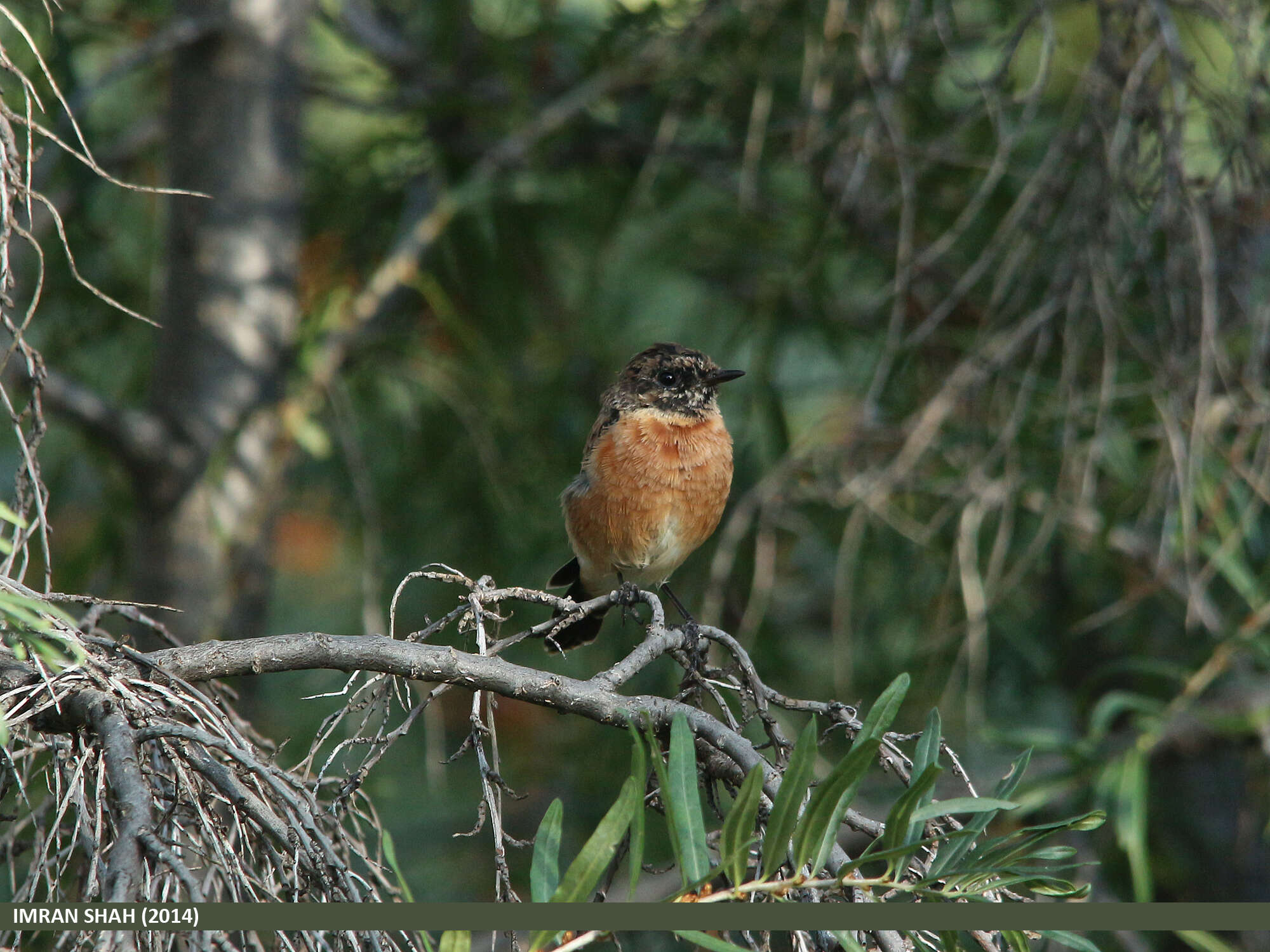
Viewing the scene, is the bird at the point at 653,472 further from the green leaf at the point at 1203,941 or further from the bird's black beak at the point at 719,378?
the green leaf at the point at 1203,941

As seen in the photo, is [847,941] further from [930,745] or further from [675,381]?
[675,381]

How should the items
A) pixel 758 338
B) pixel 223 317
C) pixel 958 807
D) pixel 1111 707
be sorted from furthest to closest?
pixel 758 338 → pixel 223 317 → pixel 1111 707 → pixel 958 807

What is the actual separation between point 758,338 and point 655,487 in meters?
1.16

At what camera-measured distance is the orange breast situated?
378 cm

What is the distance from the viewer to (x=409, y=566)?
5.06 m

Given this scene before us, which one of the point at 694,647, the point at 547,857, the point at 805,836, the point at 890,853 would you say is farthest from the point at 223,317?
the point at 890,853

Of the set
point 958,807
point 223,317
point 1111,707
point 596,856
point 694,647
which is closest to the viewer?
point 596,856

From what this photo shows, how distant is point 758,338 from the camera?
4.66 m

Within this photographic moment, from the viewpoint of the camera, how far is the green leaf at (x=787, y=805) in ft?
4.53

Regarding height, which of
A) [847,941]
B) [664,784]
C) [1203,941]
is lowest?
[1203,941]

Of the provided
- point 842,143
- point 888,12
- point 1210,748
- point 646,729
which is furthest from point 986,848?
point 1210,748

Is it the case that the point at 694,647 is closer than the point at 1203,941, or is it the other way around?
the point at 694,647

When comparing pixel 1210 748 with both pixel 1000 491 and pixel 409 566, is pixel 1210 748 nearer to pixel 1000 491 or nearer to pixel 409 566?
pixel 1000 491

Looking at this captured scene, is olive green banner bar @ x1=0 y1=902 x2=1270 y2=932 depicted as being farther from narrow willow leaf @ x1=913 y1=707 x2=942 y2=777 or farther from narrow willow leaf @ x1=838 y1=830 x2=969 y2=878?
narrow willow leaf @ x1=913 y1=707 x2=942 y2=777
